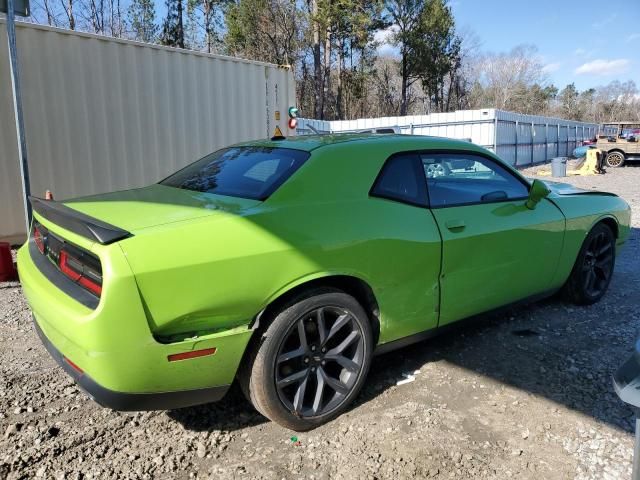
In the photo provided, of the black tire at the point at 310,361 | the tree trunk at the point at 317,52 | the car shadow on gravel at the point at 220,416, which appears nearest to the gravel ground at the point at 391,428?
the car shadow on gravel at the point at 220,416

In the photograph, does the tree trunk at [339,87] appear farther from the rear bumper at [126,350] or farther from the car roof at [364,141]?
the rear bumper at [126,350]

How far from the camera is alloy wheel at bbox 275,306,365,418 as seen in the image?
261cm

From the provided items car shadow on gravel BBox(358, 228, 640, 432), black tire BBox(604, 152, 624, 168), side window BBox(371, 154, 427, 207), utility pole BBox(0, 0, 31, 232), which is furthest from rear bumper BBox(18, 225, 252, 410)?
black tire BBox(604, 152, 624, 168)

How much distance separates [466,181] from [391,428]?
192cm

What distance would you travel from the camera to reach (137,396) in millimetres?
2221

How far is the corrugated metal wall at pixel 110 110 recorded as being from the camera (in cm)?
632

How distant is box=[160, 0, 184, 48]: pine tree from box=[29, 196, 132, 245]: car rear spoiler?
3463 cm

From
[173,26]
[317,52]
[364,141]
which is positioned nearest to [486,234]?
[364,141]

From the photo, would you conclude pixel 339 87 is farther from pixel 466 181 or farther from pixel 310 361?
pixel 310 361

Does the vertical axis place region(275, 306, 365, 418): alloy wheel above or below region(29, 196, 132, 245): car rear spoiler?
below

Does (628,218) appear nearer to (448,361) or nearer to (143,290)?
(448,361)

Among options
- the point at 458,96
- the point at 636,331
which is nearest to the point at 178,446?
the point at 636,331

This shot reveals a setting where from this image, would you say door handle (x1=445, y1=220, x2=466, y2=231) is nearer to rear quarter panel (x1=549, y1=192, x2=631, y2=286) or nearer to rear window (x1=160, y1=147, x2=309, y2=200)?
rear window (x1=160, y1=147, x2=309, y2=200)

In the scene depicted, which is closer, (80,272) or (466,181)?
(80,272)
